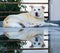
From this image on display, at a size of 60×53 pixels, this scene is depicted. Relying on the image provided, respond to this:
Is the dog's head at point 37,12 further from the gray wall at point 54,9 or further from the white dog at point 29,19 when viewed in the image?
the gray wall at point 54,9

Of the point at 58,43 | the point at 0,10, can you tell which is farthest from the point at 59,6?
the point at 58,43

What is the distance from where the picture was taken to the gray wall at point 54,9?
366 cm

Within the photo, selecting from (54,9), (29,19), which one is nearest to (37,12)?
(29,19)

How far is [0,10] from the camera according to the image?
371 cm

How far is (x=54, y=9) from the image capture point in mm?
3723

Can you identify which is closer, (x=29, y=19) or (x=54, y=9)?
(x=29, y=19)

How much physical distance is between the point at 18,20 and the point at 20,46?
1.87 m

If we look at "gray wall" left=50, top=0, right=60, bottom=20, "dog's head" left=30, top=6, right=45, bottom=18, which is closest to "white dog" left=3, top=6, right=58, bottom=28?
"dog's head" left=30, top=6, right=45, bottom=18

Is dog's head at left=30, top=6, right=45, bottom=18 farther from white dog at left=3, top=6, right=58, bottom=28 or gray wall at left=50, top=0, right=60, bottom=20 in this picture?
gray wall at left=50, top=0, right=60, bottom=20

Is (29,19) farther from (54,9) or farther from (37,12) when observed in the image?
(54,9)

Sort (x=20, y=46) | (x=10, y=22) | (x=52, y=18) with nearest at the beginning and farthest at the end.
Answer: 1. (x=20, y=46)
2. (x=10, y=22)
3. (x=52, y=18)

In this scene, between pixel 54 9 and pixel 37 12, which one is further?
pixel 54 9

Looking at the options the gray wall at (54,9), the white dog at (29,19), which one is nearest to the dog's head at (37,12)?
the white dog at (29,19)

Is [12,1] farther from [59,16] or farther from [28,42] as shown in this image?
[28,42]
